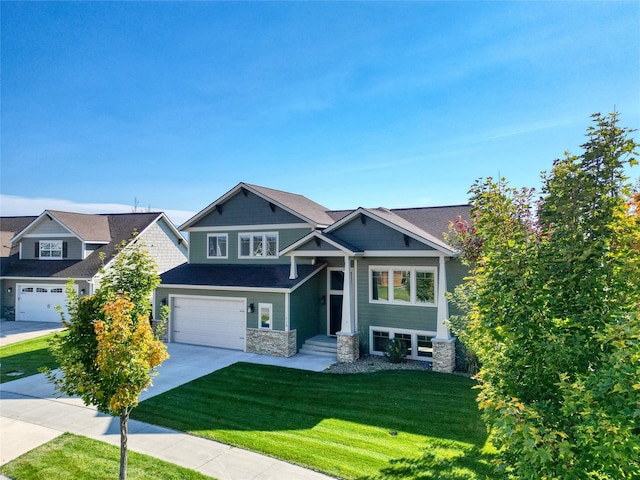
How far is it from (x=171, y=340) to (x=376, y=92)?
1540 cm

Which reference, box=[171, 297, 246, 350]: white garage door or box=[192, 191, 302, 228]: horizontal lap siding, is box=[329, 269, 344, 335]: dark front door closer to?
box=[192, 191, 302, 228]: horizontal lap siding

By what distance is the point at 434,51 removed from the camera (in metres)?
11.9

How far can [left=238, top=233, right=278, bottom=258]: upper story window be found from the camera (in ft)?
63.2

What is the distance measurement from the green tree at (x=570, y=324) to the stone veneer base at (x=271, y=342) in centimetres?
1268

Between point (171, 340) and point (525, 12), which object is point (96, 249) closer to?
point (171, 340)

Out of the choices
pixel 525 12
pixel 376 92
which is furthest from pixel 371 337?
pixel 525 12

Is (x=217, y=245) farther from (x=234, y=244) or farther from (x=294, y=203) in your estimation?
(x=294, y=203)

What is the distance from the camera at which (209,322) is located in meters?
18.3

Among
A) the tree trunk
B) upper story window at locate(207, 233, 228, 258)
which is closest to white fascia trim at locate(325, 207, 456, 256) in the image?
upper story window at locate(207, 233, 228, 258)

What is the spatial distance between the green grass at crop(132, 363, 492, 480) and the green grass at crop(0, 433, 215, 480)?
1444mm

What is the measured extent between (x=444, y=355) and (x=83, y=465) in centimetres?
1150

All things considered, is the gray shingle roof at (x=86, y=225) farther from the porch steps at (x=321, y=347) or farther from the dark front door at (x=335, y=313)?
the dark front door at (x=335, y=313)

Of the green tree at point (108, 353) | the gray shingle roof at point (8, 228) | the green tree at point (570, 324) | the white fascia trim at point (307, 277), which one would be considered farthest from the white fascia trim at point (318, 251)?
the gray shingle roof at point (8, 228)

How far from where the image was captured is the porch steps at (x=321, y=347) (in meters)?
16.3
